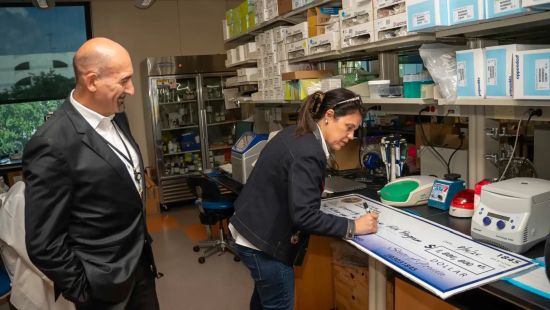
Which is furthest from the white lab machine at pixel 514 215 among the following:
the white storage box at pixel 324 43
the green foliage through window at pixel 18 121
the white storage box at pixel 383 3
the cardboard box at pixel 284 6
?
the green foliage through window at pixel 18 121

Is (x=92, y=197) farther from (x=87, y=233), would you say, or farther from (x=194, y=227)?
(x=194, y=227)

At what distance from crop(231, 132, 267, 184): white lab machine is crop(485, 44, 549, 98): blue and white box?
1969 mm

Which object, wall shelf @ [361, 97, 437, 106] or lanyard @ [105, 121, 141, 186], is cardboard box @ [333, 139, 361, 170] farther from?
lanyard @ [105, 121, 141, 186]

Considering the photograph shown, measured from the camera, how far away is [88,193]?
1.46 m

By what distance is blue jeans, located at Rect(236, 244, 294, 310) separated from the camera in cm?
184

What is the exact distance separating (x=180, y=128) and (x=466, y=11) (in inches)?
185

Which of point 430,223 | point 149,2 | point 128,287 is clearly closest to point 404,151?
point 430,223

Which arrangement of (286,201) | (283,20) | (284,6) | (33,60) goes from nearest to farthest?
(286,201)
(284,6)
(283,20)
(33,60)

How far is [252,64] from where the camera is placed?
414 cm

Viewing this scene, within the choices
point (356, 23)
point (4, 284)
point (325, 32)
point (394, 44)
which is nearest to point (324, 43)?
point (325, 32)

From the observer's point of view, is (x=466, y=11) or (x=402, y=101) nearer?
(x=466, y=11)

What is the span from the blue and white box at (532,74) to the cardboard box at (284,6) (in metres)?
1.77

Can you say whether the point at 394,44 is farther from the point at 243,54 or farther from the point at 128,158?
the point at 243,54

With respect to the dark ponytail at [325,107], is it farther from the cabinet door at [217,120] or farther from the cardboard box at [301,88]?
the cabinet door at [217,120]
